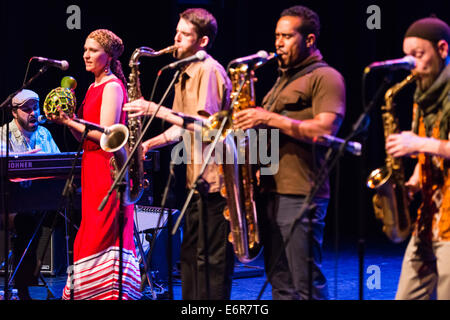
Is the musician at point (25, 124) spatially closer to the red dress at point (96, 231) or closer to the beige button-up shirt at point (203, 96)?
the red dress at point (96, 231)

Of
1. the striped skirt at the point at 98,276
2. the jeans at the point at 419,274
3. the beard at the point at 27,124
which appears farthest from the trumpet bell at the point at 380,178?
the beard at the point at 27,124

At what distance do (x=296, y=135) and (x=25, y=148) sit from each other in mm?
3408

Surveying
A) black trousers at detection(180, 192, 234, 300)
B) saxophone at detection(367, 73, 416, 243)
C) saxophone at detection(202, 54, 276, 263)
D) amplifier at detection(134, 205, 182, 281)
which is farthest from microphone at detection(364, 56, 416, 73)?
amplifier at detection(134, 205, 182, 281)

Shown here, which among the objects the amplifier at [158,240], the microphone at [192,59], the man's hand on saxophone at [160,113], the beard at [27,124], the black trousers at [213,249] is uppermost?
the microphone at [192,59]

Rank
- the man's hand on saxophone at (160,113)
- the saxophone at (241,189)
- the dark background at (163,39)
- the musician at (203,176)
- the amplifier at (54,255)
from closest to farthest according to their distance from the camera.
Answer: the man's hand on saxophone at (160,113)
the saxophone at (241,189)
the musician at (203,176)
the amplifier at (54,255)
the dark background at (163,39)

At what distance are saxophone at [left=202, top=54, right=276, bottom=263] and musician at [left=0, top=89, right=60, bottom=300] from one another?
216 centimetres

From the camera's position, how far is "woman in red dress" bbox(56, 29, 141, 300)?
4.61 meters

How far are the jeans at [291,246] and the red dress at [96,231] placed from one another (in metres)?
1.39

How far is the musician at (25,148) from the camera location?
5520 mm

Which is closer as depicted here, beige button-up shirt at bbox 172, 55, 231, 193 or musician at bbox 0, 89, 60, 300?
beige button-up shirt at bbox 172, 55, 231, 193

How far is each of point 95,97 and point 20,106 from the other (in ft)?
5.59

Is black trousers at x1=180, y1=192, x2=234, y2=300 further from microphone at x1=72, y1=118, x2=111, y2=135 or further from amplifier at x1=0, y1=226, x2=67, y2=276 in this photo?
amplifier at x1=0, y1=226, x2=67, y2=276

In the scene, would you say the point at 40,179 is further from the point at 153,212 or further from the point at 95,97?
A: the point at 153,212

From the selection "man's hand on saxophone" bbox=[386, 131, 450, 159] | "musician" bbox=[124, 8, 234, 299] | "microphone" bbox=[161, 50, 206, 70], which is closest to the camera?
"man's hand on saxophone" bbox=[386, 131, 450, 159]
